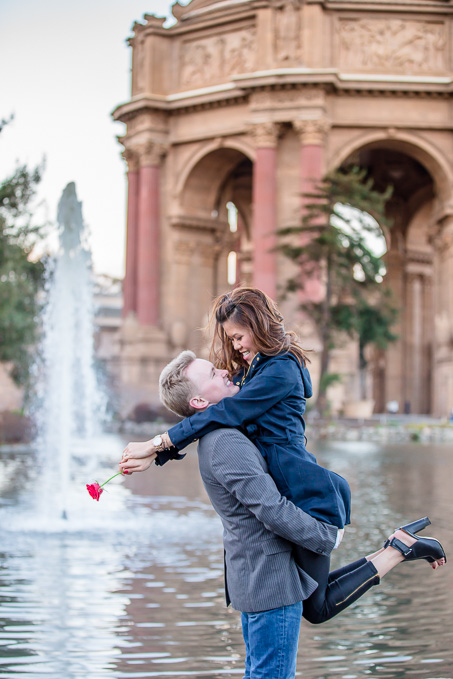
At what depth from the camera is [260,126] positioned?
36281mm

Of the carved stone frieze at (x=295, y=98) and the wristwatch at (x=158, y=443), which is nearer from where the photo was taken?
the wristwatch at (x=158, y=443)

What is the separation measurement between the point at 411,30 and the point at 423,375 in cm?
1799

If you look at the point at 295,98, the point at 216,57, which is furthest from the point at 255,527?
the point at 216,57

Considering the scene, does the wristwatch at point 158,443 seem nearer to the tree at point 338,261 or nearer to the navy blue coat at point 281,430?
the navy blue coat at point 281,430

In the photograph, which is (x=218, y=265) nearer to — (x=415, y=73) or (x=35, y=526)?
(x=415, y=73)

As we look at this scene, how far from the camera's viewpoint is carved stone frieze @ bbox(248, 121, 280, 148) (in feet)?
119

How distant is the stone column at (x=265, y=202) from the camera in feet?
119

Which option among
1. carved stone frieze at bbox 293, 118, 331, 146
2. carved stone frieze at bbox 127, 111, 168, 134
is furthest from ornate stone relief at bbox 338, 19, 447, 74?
carved stone frieze at bbox 127, 111, 168, 134

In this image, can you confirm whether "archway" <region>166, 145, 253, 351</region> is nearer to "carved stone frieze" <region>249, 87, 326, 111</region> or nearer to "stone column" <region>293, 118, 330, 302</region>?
"carved stone frieze" <region>249, 87, 326, 111</region>

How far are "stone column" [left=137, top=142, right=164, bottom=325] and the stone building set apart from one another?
0.18 ft

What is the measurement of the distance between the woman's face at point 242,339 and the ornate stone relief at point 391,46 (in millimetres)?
35500

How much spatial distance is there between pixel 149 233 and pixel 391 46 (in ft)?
39.0

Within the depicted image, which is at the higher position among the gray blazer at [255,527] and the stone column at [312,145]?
the stone column at [312,145]

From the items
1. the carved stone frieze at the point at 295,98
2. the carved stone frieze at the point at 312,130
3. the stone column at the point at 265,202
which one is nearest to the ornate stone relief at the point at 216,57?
the carved stone frieze at the point at 295,98
